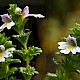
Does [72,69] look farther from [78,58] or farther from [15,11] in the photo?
[15,11]

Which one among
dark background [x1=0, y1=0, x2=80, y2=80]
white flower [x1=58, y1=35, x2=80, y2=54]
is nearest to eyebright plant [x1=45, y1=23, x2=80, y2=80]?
white flower [x1=58, y1=35, x2=80, y2=54]

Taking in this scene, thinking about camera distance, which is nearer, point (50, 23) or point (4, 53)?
point (4, 53)

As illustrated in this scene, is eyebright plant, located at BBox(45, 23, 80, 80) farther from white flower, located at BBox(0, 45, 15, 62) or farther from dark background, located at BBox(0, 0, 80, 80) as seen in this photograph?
dark background, located at BBox(0, 0, 80, 80)

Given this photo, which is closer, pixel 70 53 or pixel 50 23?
pixel 70 53

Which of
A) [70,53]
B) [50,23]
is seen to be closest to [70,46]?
[70,53]

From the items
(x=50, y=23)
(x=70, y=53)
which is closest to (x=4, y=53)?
(x=70, y=53)

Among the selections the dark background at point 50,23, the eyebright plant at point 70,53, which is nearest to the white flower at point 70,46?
the eyebright plant at point 70,53

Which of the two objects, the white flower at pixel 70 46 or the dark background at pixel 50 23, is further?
the dark background at pixel 50 23

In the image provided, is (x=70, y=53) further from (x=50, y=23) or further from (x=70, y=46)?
(x=50, y=23)

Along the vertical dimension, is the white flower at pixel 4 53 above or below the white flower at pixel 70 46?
below

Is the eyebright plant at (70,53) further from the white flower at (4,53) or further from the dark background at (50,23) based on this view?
the dark background at (50,23)

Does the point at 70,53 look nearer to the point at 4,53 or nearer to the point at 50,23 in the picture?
the point at 4,53

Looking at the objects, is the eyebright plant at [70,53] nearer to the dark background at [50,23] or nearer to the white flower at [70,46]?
the white flower at [70,46]
